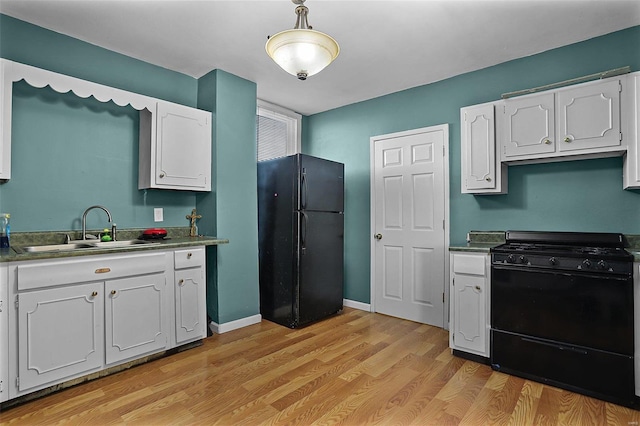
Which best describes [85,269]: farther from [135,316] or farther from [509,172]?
[509,172]

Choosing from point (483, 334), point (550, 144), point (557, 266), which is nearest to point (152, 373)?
point (483, 334)

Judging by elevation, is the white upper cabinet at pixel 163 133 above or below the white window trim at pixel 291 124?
below

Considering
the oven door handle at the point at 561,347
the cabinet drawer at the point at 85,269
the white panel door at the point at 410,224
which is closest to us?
the cabinet drawer at the point at 85,269

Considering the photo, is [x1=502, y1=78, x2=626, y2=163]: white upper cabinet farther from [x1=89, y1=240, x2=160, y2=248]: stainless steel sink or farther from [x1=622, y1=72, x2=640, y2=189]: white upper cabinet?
[x1=89, y1=240, x2=160, y2=248]: stainless steel sink

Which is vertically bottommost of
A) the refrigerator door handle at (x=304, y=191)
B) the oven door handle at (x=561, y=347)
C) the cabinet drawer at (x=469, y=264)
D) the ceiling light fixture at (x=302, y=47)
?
the oven door handle at (x=561, y=347)

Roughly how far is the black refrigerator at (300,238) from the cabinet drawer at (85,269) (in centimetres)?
122

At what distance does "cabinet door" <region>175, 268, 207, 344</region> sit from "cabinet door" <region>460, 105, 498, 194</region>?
8.05ft

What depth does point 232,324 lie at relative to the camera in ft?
11.3

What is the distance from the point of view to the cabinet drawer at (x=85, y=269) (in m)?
2.08

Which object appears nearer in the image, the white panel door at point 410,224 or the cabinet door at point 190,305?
the cabinet door at point 190,305

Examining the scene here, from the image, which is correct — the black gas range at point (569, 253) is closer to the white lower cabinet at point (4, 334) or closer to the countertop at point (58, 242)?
the countertop at point (58, 242)

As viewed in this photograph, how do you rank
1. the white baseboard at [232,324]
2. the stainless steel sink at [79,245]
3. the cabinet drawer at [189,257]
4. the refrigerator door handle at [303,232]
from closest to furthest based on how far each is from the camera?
the stainless steel sink at [79,245], the cabinet drawer at [189,257], the white baseboard at [232,324], the refrigerator door handle at [303,232]

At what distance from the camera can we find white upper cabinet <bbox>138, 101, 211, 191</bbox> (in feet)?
9.70

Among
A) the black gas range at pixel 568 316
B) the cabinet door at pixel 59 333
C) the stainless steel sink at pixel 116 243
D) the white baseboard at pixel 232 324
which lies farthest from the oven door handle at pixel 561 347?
the cabinet door at pixel 59 333
